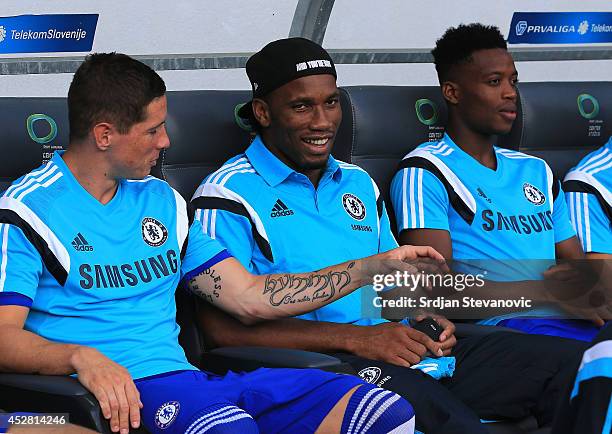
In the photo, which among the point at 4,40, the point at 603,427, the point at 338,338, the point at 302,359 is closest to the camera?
the point at 603,427

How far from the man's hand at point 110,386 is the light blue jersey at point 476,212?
143 centimetres

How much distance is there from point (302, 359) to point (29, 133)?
44.4 inches

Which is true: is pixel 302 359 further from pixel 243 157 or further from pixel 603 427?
pixel 603 427

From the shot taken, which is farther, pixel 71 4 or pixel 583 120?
pixel 71 4

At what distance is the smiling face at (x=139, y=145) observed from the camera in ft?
10.8

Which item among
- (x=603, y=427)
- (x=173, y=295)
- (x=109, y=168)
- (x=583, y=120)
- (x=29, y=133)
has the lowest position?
(x=603, y=427)

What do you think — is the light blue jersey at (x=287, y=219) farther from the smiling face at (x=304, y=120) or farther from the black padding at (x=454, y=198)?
the black padding at (x=454, y=198)

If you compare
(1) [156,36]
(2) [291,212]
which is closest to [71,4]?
(1) [156,36]

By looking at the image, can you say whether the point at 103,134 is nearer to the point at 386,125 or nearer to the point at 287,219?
the point at 287,219

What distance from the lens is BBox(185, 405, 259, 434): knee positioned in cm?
294

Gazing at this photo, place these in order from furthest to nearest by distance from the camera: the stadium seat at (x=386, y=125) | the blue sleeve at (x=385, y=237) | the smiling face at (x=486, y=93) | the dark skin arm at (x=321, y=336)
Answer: the smiling face at (x=486, y=93) → the stadium seat at (x=386, y=125) → the blue sleeve at (x=385, y=237) → the dark skin arm at (x=321, y=336)

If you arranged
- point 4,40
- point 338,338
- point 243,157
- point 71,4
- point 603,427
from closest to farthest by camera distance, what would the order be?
1. point 603,427
2. point 338,338
3. point 243,157
4. point 4,40
5. point 71,4

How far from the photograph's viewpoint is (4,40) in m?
4.68

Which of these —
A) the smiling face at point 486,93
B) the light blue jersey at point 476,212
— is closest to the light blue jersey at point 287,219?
the light blue jersey at point 476,212
